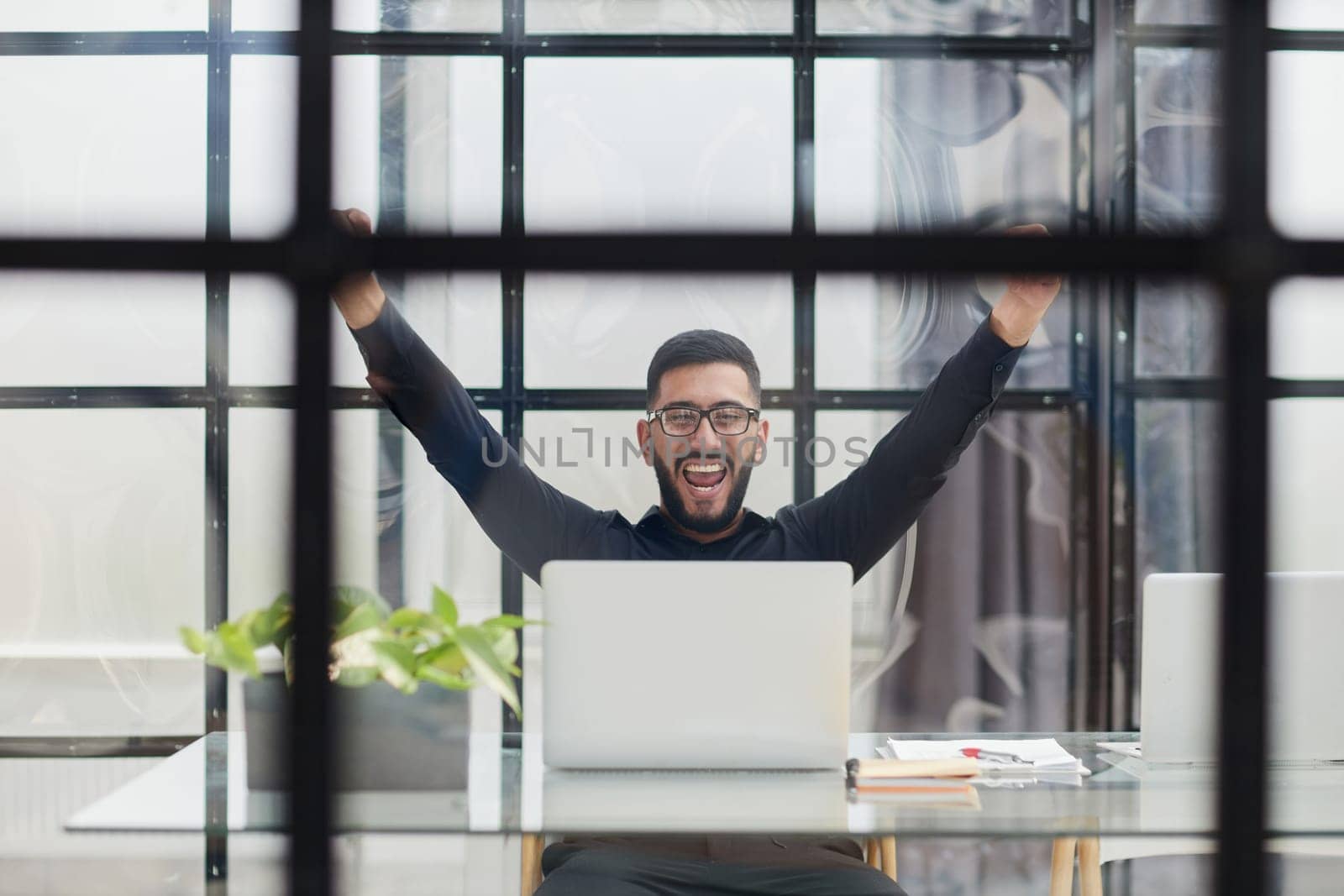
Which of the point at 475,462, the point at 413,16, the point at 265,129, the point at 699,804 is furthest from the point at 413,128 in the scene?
the point at 699,804

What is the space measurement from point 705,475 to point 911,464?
1.62 feet

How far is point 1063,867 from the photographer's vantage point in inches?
78.8

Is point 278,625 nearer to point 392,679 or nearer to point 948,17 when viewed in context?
point 392,679

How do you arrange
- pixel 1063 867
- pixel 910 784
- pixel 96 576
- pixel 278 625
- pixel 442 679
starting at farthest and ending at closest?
1. pixel 96 576
2. pixel 1063 867
3. pixel 910 784
4. pixel 442 679
5. pixel 278 625

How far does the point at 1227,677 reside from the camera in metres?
0.56

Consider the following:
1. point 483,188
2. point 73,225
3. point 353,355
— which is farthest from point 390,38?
point 73,225

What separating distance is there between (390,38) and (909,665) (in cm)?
248

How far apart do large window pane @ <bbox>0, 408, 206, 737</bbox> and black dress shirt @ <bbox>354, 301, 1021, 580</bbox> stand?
109 centimetres

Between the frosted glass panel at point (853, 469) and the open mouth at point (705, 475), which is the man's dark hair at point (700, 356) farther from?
the frosted glass panel at point (853, 469)

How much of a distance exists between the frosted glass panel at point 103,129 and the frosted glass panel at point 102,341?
0.31m

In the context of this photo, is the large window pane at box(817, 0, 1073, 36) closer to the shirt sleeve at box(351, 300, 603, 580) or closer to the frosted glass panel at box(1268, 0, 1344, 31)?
the frosted glass panel at box(1268, 0, 1344, 31)

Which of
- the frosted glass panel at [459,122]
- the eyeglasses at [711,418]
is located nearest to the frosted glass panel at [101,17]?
the frosted glass panel at [459,122]

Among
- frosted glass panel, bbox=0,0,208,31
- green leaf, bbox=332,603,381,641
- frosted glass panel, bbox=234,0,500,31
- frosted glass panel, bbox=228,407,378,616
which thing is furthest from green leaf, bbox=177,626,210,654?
frosted glass panel, bbox=0,0,208,31

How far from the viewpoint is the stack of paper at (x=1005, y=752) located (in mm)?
1664
